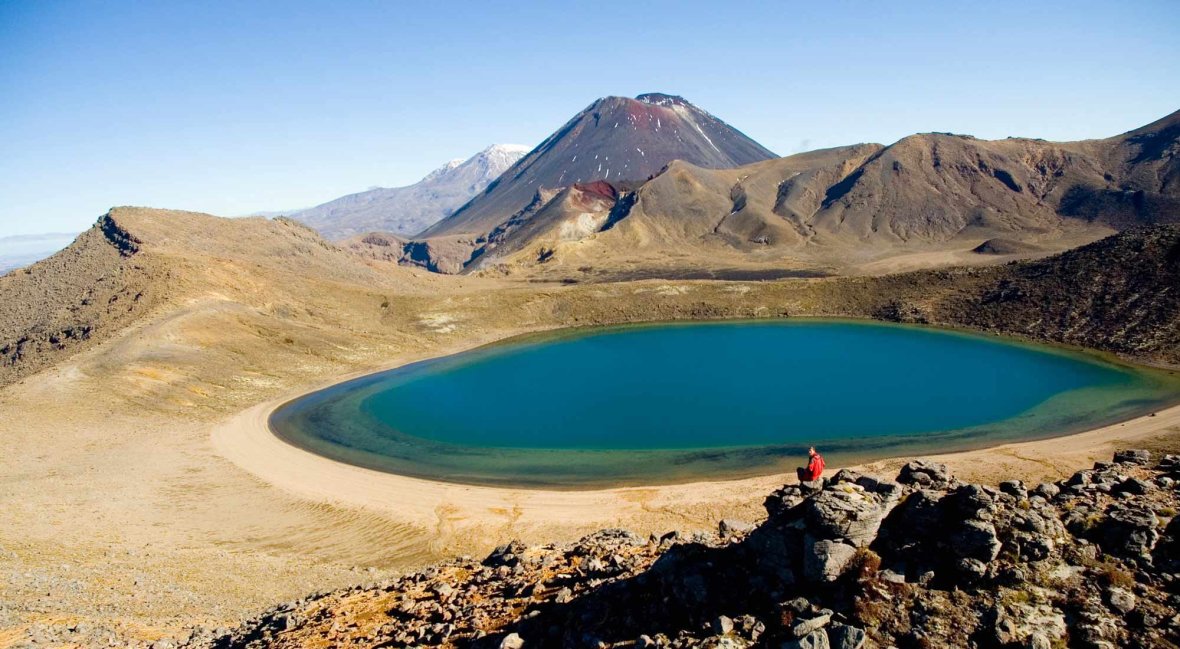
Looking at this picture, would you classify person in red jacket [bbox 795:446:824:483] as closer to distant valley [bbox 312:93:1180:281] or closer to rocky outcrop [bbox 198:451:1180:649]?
rocky outcrop [bbox 198:451:1180:649]

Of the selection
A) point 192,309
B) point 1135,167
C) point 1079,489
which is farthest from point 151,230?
point 1135,167

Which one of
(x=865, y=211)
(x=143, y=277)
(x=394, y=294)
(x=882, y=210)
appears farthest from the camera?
(x=865, y=211)

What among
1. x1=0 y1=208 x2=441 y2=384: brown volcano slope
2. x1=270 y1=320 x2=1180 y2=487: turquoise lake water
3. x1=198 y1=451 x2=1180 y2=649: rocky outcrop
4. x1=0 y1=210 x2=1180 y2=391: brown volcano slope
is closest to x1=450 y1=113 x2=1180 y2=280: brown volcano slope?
x1=0 y1=210 x2=1180 y2=391: brown volcano slope

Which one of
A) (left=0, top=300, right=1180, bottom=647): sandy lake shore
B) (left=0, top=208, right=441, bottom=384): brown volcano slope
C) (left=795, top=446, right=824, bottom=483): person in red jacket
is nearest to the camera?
(left=795, top=446, right=824, bottom=483): person in red jacket

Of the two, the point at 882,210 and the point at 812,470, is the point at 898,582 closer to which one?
the point at 812,470

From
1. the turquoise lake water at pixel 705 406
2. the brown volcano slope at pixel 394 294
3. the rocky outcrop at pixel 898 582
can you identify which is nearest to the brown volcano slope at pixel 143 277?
the brown volcano slope at pixel 394 294

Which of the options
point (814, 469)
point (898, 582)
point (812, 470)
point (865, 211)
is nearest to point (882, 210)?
point (865, 211)
